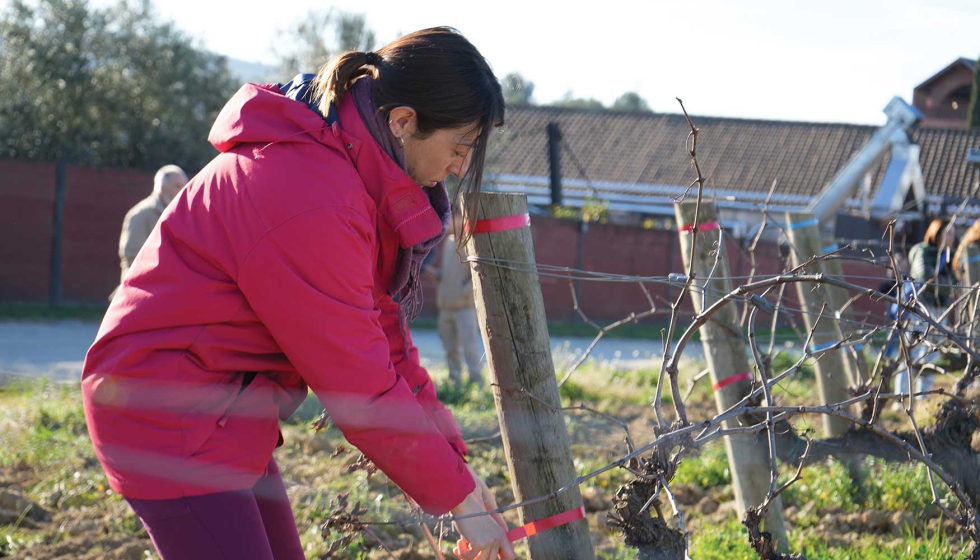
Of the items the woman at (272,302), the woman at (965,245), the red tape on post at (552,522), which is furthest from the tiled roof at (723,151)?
the woman at (272,302)

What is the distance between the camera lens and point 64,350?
1000cm

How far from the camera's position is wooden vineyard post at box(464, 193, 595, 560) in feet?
7.75

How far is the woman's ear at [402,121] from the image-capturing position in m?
1.77

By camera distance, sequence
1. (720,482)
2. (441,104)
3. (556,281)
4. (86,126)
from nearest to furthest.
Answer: (441,104) → (720,482) → (86,126) → (556,281)

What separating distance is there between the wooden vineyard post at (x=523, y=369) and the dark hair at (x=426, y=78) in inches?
22.5

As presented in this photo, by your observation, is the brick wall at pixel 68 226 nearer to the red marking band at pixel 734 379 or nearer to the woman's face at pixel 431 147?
the red marking band at pixel 734 379

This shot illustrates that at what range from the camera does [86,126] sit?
16562 millimetres

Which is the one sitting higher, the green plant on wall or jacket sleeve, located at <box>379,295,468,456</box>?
the green plant on wall

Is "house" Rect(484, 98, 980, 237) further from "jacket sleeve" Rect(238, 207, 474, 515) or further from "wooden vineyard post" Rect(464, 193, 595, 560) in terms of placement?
"jacket sleeve" Rect(238, 207, 474, 515)

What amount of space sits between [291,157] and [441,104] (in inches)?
12.4

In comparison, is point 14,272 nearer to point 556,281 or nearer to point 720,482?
point 556,281

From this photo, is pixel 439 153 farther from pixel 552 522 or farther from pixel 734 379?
pixel 734 379

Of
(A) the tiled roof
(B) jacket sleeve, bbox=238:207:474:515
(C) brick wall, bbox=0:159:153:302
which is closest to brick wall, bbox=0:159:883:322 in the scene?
(C) brick wall, bbox=0:159:153:302

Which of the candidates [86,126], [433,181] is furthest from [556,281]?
[433,181]
